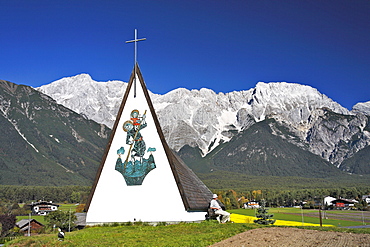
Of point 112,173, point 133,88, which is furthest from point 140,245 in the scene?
point 133,88

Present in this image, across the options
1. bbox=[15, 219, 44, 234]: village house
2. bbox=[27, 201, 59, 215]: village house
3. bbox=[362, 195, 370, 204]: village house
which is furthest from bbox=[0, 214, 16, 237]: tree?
bbox=[362, 195, 370, 204]: village house

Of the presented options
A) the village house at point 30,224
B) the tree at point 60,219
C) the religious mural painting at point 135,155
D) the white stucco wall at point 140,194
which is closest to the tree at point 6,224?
the tree at point 60,219

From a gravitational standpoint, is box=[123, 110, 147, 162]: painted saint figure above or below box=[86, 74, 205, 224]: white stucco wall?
above

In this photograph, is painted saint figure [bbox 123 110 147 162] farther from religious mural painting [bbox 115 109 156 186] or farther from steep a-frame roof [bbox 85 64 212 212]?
steep a-frame roof [bbox 85 64 212 212]

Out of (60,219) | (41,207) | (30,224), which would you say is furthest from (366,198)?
(60,219)

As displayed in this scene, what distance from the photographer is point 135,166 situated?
26125 mm

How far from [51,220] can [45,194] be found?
112093 mm

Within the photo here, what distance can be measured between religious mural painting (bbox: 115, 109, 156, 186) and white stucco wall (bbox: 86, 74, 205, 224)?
24 cm

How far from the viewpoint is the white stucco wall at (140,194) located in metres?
25.2

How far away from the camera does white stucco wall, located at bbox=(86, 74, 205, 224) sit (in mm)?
25156

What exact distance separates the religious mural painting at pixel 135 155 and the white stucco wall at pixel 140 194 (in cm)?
24

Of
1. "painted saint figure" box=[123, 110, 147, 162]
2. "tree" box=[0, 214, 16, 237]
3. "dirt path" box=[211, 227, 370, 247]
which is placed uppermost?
"painted saint figure" box=[123, 110, 147, 162]

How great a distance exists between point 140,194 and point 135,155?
2.87m

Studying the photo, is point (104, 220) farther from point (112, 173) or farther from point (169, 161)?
point (169, 161)
